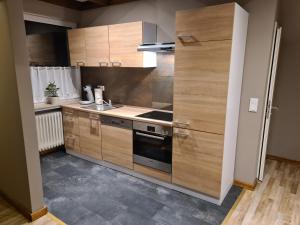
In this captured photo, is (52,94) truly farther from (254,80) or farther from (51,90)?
(254,80)

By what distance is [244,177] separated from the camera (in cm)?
288

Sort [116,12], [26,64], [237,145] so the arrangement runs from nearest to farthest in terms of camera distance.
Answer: [26,64] → [237,145] → [116,12]

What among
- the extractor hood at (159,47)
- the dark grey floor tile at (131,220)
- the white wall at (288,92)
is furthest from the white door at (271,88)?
the dark grey floor tile at (131,220)

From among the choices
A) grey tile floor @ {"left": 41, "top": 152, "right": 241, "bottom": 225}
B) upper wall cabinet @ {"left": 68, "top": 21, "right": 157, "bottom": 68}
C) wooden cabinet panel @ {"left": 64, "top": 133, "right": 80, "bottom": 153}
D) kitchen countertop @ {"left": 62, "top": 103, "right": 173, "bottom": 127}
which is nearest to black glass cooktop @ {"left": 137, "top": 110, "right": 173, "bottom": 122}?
kitchen countertop @ {"left": 62, "top": 103, "right": 173, "bottom": 127}

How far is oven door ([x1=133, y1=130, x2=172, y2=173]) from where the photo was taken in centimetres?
279

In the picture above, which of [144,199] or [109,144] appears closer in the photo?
[144,199]

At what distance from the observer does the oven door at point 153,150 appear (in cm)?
279

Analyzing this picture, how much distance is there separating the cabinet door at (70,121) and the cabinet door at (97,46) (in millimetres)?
864

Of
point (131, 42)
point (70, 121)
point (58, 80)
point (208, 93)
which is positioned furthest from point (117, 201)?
point (58, 80)

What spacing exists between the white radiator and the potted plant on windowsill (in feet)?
0.69

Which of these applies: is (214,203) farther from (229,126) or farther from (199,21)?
(199,21)

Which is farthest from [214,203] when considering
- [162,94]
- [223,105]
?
[162,94]

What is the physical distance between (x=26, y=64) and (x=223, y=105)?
6.33 ft

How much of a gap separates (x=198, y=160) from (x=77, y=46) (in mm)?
2726
